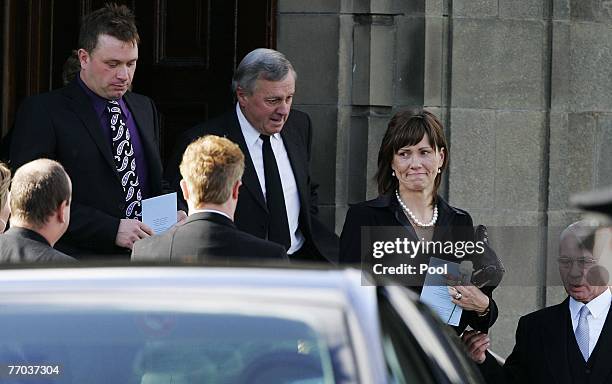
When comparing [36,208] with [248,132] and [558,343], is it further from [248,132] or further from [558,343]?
[558,343]

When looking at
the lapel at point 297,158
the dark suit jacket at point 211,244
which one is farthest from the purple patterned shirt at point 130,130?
the dark suit jacket at point 211,244

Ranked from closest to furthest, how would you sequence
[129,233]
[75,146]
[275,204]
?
[129,233], [75,146], [275,204]

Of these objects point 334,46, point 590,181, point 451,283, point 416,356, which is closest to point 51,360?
point 416,356

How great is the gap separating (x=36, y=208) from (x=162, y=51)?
4582 mm

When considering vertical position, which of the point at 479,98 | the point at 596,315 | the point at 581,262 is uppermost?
the point at 479,98

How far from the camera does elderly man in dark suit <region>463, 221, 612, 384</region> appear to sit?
22.0ft

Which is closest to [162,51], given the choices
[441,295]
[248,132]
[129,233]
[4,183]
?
[248,132]

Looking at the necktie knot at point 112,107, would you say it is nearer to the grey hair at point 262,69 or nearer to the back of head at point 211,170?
the grey hair at point 262,69

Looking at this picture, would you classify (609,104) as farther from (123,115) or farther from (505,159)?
(123,115)

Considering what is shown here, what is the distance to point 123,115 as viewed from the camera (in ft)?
24.4

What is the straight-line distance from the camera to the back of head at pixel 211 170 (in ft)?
18.8

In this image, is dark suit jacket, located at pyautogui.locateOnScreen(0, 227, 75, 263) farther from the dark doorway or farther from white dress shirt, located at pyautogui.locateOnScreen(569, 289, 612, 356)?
the dark doorway

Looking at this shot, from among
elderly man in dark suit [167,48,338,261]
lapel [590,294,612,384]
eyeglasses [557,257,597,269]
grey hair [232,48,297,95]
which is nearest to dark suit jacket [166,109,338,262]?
elderly man in dark suit [167,48,338,261]

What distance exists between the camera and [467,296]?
21.5 ft
